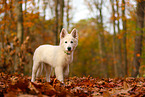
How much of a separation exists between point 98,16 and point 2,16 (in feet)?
35.8

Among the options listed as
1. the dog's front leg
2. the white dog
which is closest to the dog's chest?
the white dog

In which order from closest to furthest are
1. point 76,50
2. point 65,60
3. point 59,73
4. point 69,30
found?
point 59,73 < point 65,60 < point 76,50 < point 69,30

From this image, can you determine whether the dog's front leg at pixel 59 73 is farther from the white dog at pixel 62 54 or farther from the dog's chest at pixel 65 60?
the dog's chest at pixel 65 60

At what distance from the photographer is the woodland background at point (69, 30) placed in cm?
1080

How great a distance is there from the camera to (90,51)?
4388 centimetres

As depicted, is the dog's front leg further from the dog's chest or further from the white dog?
the dog's chest

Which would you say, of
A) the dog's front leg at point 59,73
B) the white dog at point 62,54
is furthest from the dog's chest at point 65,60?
the dog's front leg at point 59,73

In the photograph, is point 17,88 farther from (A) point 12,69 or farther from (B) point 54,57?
(A) point 12,69

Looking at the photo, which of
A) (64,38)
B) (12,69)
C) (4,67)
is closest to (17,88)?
(64,38)

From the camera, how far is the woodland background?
35.4ft

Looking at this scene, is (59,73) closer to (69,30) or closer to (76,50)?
(76,50)

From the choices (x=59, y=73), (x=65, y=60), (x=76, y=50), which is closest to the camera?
(x=59, y=73)

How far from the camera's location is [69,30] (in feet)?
70.8

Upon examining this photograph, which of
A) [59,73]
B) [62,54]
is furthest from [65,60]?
[59,73]
